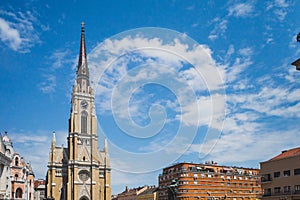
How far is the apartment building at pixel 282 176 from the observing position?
5475cm

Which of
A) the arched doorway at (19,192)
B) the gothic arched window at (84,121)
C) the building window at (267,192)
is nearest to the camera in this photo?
the building window at (267,192)

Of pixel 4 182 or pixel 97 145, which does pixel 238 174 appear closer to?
pixel 97 145

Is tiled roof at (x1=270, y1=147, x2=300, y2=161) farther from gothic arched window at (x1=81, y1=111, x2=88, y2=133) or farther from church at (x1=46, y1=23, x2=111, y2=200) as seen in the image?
gothic arched window at (x1=81, y1=111, x2=88, y2=133)

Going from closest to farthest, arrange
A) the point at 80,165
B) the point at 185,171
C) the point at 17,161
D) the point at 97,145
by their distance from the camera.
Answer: the point at 17,161 < the point at 185,171 < the point at 80,165 < the point at 97,145

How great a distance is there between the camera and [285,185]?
→ 5628 centimetres

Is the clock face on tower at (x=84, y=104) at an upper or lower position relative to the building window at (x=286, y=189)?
upper

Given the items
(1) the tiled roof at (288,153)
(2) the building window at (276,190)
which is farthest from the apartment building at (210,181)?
(2) the building window at (276,190)

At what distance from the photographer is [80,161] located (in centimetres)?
10300

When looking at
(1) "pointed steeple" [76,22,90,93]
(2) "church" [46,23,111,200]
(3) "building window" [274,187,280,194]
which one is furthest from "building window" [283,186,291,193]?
(1) "pointed steeple" [76,22,90,93]

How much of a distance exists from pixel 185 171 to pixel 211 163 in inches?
612

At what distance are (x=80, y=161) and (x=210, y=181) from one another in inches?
1424

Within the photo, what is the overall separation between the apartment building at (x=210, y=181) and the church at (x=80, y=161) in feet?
60.5

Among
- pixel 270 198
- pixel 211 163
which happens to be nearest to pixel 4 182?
pixel 270 198

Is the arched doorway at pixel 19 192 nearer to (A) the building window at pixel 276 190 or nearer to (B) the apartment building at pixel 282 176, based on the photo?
(B) the apartment building at pixel 282 176
